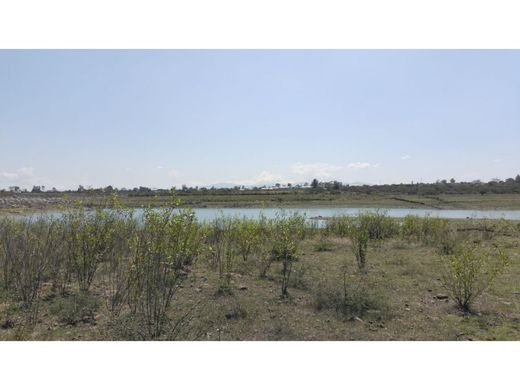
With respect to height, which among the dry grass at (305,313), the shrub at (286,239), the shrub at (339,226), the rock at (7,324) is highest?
the shrub at (286,239)

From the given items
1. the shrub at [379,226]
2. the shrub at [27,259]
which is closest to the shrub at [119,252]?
the shrub at [27,259]

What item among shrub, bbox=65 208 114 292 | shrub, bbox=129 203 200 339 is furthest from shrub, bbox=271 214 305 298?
shrub, bbox=65 208 114 292

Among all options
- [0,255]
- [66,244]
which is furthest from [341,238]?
[0,255]

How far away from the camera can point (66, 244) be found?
23.2 feet

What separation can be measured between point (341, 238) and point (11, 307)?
11.7m

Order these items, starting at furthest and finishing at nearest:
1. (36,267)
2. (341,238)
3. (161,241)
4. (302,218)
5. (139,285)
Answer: (341,238) → (302,218) → (36,267) → (139,285) → (161,241)

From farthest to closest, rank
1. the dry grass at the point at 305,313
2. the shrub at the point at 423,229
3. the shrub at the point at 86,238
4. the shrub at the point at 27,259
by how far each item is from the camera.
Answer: the shrub at the point at 423,229 → the shrub at the point at 86,238 → the shrub at the point at 27,259 → the dry grass at the point at 305,313

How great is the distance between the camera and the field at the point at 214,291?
453 centimetres

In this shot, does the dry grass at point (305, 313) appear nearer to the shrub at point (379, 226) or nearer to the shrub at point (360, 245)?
the shrub at point (360, 245)

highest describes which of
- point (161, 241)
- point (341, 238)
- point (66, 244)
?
point (161, 241)

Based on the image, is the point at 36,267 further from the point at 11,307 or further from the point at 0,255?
the point at 0,255

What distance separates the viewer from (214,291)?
6.31 m

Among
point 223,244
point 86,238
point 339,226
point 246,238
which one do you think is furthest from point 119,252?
point 339,226

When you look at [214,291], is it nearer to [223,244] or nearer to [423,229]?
[223,244]
